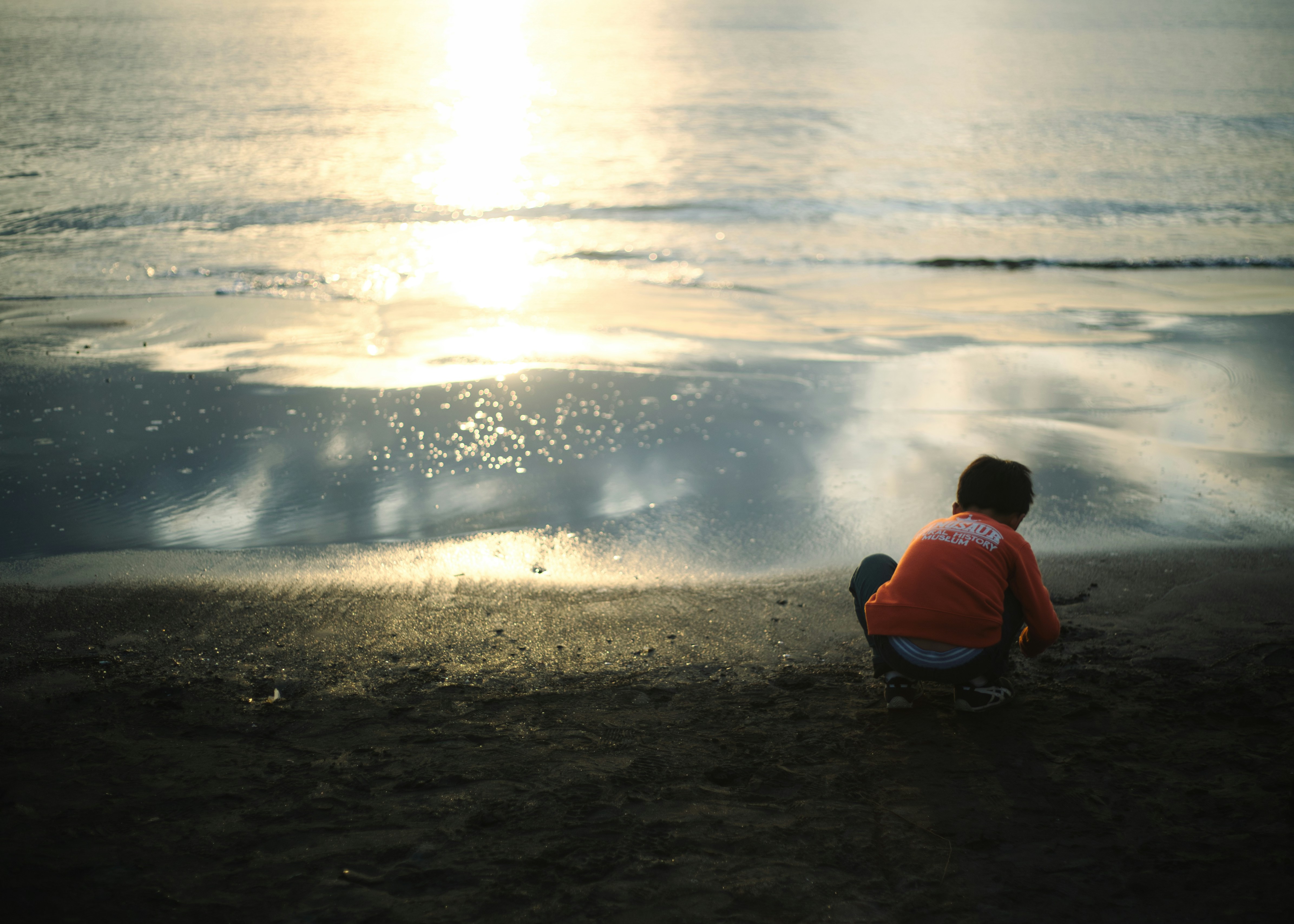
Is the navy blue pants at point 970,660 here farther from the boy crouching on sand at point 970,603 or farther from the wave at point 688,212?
the wave at point 688,212

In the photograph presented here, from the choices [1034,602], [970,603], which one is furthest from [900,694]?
[1034,602]

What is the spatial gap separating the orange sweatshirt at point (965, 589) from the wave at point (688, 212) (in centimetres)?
957

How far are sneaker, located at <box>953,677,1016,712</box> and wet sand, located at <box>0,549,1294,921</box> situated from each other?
1.6 inches

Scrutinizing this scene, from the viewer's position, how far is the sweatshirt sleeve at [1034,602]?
8.81 feet

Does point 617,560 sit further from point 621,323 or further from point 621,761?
point 621,323

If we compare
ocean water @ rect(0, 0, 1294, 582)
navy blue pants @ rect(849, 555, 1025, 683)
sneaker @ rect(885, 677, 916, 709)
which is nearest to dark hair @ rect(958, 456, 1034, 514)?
navy blue pants @ rect(849, 555, 1025, 683)

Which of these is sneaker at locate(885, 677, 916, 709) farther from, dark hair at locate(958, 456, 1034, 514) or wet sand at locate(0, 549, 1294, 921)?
dark hair at locate(958, 456, 1034, 514)

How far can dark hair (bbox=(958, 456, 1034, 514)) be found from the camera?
277 cm

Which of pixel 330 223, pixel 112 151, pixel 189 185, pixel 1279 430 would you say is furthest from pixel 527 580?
pixel 112 151

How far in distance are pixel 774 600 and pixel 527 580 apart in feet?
3.17

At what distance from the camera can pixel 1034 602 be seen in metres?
2.71

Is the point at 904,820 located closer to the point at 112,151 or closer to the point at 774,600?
the point at 774,600

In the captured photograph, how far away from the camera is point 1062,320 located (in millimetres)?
7309

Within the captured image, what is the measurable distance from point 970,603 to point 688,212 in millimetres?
10396
